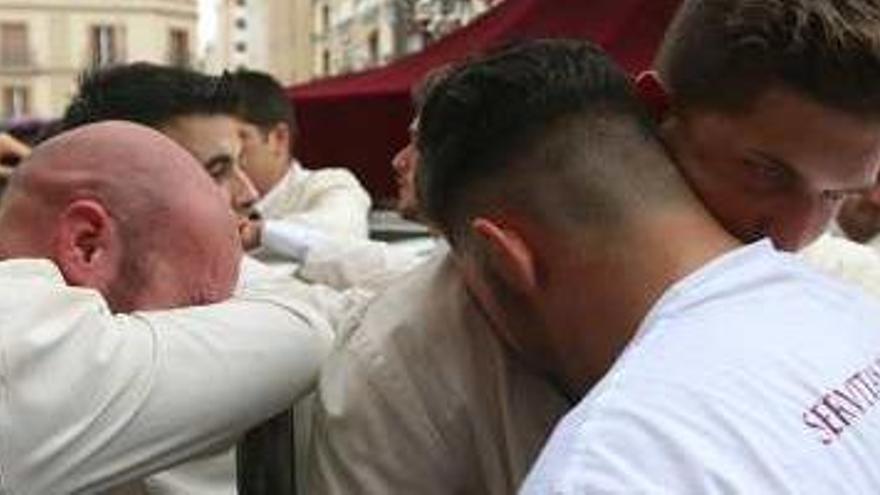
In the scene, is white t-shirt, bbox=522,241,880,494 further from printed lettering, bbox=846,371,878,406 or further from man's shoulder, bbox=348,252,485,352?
man's shoulder, bbox=348,252,485,352

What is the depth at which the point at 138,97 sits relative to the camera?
9.83 feet

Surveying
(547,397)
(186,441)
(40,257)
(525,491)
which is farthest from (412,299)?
(525,491)

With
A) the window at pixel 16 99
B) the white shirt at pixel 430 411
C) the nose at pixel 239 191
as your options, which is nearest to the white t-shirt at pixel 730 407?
the white shirt at pixel 430 411

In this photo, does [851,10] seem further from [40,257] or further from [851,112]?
[40,257]

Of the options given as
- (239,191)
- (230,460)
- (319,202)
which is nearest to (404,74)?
(319,202)

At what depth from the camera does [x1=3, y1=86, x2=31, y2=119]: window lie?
214 feet

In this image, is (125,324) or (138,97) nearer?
(125,324)

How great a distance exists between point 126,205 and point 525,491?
68 cm

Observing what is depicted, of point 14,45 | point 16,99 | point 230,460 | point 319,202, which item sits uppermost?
point 230,460

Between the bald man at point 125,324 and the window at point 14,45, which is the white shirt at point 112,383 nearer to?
the bald man at point 125,324

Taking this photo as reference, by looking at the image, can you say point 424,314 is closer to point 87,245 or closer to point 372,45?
A: point 87,245

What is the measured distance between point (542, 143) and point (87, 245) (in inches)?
20.4

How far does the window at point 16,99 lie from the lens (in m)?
65.1

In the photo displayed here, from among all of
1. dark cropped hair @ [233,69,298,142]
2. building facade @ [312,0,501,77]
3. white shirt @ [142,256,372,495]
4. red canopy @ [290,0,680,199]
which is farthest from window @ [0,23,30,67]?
white shirt @ [142,256,372,495]
